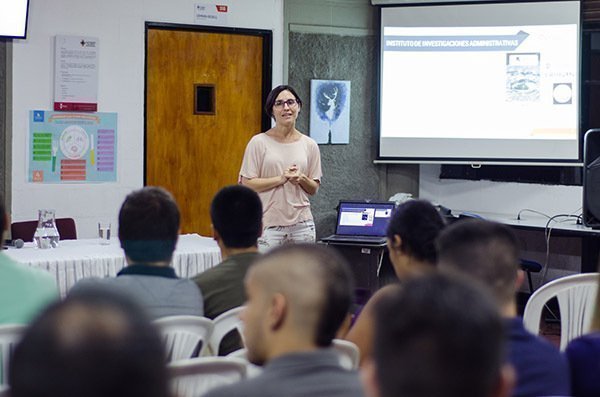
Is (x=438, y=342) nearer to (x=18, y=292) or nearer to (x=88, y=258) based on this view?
(x=18, y=292)

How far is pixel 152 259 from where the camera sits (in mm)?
3084

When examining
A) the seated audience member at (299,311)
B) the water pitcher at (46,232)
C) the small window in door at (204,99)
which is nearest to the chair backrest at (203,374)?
the seated audience member at (299,311)

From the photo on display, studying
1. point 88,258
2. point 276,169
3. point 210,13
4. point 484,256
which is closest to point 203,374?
point 484,256

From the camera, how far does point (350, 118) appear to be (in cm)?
749

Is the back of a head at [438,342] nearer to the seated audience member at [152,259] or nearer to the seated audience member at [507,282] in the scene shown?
the seated audience member at [507,282]

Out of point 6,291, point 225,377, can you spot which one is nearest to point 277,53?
point 6,291

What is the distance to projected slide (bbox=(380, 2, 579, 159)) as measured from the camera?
6930 mm

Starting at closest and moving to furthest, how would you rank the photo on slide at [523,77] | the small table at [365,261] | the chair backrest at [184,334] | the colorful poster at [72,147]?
the chair backrest at [184,334], the colorful poster at [72,147], the small table at [365,261], the photo on slide at [523,77]

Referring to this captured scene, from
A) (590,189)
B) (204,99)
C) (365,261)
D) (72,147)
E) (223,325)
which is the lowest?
(365,261)

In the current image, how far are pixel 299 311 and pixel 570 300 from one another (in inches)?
82.4

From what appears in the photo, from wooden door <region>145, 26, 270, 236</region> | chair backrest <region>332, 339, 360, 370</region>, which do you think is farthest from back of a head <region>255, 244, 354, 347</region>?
wooden door <region>145, 26, 270, 236</region>

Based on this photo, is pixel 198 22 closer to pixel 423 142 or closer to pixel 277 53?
pixel 277 53

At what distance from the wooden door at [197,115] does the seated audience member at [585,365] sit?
4851mm

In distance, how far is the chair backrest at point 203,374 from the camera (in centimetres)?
216
